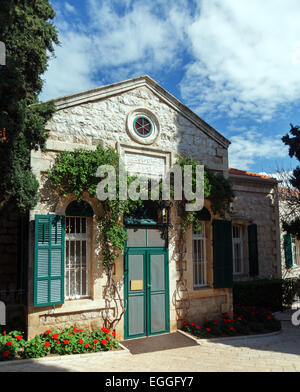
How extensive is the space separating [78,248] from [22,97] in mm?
3510

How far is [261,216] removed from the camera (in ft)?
43.2

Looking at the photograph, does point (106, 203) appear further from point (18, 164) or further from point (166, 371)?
point (166, 371)

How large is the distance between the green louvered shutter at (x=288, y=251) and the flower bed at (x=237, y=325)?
4339mm

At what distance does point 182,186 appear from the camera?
29.3ft

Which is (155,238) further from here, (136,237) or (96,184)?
(96,184)

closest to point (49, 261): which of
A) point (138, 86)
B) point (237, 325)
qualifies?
point (138, 86)

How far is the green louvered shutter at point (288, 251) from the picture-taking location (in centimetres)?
1406

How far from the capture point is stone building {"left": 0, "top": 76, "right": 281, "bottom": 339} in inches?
285

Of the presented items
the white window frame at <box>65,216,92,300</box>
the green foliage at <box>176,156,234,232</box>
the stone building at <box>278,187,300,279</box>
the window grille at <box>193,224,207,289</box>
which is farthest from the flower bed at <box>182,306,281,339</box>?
the stone building at <box>278,187,300,279</box>

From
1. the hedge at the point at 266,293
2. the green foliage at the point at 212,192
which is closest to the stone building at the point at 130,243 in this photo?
the green foliage at the point at 212,192

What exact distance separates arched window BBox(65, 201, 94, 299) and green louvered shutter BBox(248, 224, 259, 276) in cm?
676

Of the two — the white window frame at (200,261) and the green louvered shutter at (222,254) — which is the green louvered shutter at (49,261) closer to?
the white window frame at (200,261)
